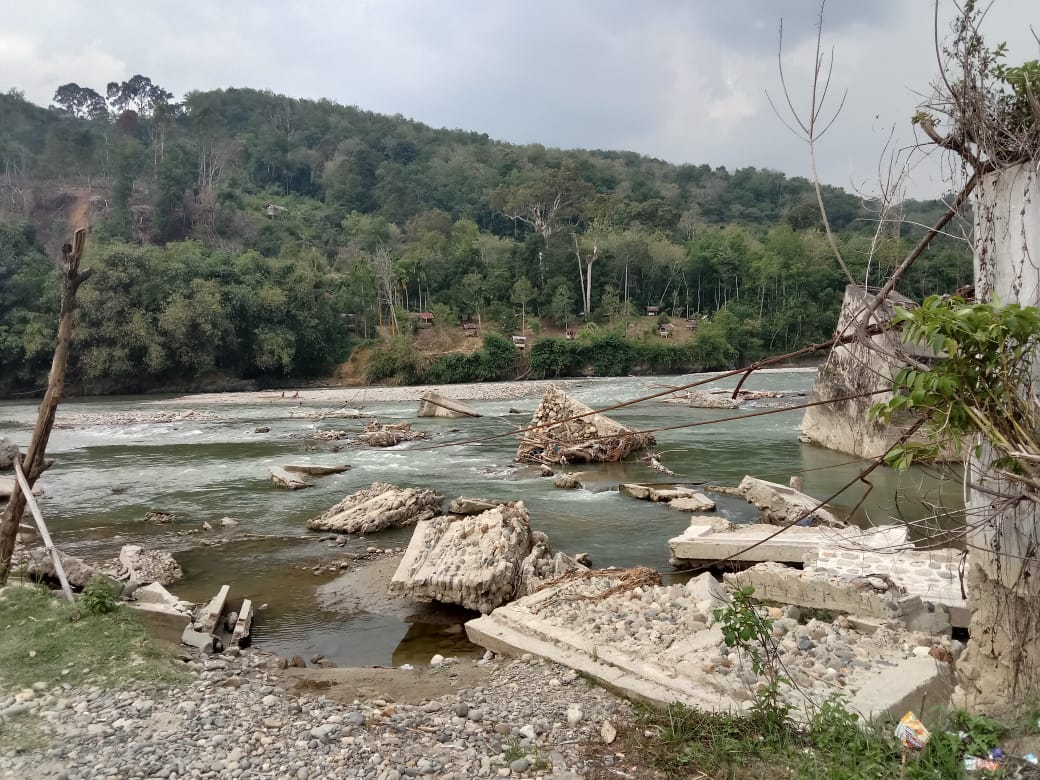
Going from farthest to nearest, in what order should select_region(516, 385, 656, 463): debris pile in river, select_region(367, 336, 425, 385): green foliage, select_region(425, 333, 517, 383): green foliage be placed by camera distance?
select_region(367, 336, 425, 385): green foliage
select_region(425, 333, 517, 383): green foliage
select_region(516, 385, 656, 463): debris pile in river

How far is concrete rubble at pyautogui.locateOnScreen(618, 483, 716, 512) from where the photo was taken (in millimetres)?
11836

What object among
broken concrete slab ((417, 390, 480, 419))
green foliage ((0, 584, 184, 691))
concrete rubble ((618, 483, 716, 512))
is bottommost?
broken concrete slab ((417, 390, 480, 419))

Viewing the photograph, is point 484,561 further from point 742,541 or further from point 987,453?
point 987,453

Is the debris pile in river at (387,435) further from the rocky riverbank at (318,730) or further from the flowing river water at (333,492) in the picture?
the rocky riverbank at (318,730)

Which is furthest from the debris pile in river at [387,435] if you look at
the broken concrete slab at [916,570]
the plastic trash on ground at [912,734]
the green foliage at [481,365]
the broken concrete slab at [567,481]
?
the green foliage at [481,365]

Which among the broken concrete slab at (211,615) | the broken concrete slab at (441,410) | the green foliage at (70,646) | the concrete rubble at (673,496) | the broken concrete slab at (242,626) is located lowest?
the broken concrete slab at (441,410)

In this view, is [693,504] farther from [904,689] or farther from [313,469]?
[313,469]

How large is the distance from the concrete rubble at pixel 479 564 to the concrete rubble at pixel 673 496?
13.2 ft

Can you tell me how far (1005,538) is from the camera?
3289 mm

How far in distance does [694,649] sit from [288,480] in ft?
36.6

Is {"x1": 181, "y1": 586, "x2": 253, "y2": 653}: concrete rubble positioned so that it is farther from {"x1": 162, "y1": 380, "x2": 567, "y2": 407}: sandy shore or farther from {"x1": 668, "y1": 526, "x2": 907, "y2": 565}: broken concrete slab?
{"x1": 162, "y1": 380, "x2": 567, "y2": 407}: sandy shore

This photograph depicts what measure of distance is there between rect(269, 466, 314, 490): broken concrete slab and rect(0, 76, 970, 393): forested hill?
19.4 meters

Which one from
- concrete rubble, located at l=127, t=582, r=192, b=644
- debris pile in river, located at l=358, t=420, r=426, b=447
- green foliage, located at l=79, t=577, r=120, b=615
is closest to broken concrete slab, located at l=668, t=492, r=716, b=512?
concrete rubble, located at l=127, t=582, r=192, b=644

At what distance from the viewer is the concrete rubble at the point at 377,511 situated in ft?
36.0
